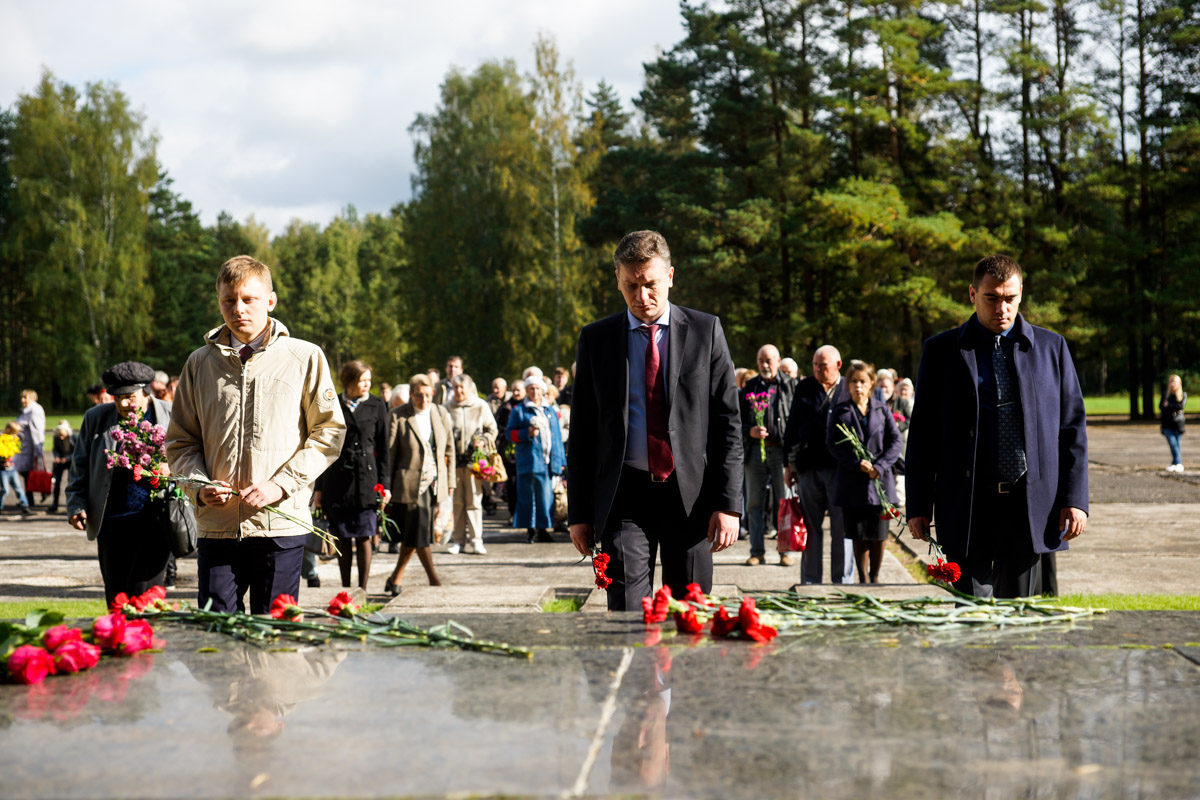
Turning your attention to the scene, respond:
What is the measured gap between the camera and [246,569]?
14.8 ft

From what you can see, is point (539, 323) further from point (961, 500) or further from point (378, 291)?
point (961, 500)

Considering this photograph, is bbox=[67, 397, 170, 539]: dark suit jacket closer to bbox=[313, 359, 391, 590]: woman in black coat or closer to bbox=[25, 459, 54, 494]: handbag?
bbox=[313, 359, 391, 590]: woman in black coat

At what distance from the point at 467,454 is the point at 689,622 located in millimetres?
8982

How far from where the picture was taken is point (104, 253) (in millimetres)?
49500

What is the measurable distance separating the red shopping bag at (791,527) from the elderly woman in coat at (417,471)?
9.42 ft

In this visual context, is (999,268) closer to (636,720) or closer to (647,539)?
(647,539)

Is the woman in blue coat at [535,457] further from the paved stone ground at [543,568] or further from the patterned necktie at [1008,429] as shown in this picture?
the patterned necktie at [1008,429]

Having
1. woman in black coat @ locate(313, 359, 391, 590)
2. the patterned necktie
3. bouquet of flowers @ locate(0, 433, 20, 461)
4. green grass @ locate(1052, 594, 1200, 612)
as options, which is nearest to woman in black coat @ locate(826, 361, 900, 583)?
green grass @ locate(1052, 594, 1200, 612)

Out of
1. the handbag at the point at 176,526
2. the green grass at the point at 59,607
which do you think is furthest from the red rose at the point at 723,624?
the green grass at the point at 59,607

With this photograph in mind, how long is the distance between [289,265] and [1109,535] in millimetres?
82206

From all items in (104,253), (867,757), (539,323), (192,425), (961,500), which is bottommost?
(867,757)

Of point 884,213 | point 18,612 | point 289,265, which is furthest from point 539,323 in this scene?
point 289,265

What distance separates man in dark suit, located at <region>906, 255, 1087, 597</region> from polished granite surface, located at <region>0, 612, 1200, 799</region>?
1.34 meters

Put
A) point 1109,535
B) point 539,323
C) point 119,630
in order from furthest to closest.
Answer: point 539,323 → point 1109,535 → point 119,630
